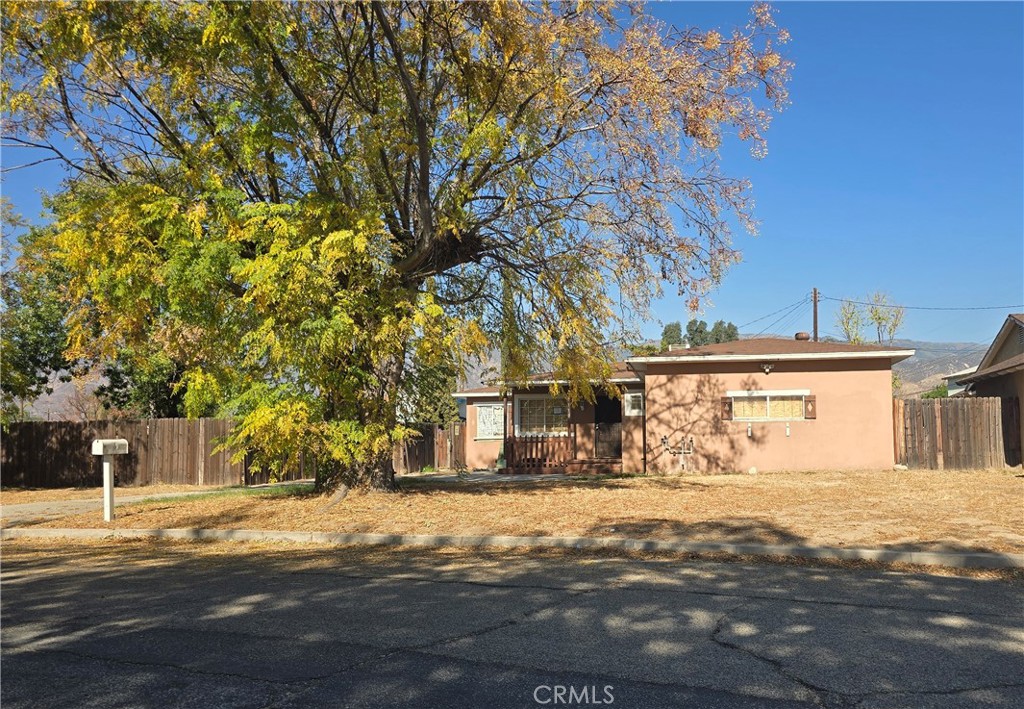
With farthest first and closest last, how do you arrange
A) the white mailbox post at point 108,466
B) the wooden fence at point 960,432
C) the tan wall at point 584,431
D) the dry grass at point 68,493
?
the tan wall at point 584,431 → the wooden fence at point 960,432 → the dry grass at point 68,493 → the white mailbox post at point 108,466

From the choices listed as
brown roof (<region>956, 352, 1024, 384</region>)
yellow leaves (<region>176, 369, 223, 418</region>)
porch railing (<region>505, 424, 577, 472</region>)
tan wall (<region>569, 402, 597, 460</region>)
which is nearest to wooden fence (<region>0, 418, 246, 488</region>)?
porch railing (<region>505, 424, 577, 472</region>)

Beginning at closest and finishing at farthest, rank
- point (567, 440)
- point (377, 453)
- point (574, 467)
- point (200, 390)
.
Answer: point (200, 390), point (377, 453), point (574, 467), point (567, 440)

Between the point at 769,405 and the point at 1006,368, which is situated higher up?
the point at 1006,368

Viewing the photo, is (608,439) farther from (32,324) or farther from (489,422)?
(32,324)

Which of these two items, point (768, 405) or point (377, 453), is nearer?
point (377, 453)

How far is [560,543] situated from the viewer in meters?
11.1

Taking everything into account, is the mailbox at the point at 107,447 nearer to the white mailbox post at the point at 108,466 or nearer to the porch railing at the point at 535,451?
the white mailbox post at the point at 108,466

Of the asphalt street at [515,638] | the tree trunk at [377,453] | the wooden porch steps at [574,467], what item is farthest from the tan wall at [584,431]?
the asphalt street at [515,638]

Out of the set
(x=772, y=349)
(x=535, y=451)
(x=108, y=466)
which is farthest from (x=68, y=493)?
(x=772, y=349)

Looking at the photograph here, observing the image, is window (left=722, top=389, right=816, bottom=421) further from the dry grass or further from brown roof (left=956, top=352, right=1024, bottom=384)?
the dry grass

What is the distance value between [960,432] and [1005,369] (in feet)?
9.45

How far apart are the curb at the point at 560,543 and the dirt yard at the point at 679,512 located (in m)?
0.44

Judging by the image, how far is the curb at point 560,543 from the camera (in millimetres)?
9219

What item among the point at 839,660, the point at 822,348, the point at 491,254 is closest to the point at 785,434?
the point at 822,348
